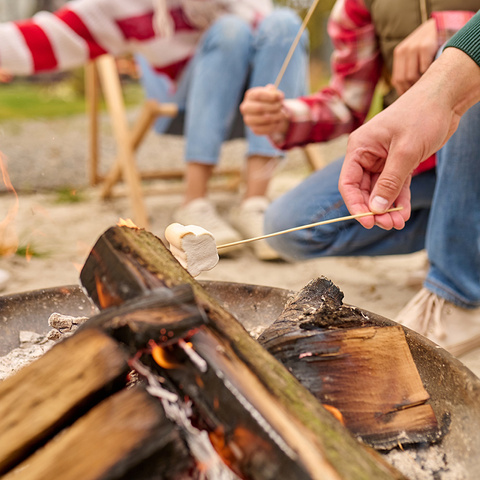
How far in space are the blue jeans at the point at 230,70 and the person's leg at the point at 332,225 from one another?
84 centimetres

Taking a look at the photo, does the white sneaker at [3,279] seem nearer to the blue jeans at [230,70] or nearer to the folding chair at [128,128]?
the folding chair at [128,128]

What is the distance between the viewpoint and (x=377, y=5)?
63.3 inches

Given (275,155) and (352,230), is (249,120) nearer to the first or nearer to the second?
(352,230)

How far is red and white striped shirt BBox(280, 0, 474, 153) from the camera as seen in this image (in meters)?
1.72

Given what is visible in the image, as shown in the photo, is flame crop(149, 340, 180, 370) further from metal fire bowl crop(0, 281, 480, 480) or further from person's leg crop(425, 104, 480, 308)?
person's leg crop(425, 104, 480, 308)

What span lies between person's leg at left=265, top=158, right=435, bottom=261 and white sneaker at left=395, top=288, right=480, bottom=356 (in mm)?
289

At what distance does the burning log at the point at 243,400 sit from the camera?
61 cm

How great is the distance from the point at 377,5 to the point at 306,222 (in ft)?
2.43

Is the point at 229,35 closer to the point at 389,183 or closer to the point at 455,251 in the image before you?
the point at 455,251

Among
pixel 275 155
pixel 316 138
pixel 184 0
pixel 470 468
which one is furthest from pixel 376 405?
pixel 184 0

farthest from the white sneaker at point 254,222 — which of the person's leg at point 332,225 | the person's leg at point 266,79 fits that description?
the person's leg at point 332,225

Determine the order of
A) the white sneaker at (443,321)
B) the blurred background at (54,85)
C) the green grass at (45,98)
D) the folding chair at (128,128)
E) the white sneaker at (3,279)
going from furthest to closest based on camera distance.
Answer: the blurred background at (54,85) < the green grass at (45,98) < the folding chair at (128,128) < the white sneaker at (3,279) < the white sneaker at (443,321)

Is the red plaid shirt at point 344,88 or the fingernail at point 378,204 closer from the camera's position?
the fingernail at point 378,204

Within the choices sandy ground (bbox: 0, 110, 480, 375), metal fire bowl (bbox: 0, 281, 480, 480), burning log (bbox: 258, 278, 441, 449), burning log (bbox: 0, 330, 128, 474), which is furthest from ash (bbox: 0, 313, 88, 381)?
burning log (bbox: 258, 278, 441, 449)
